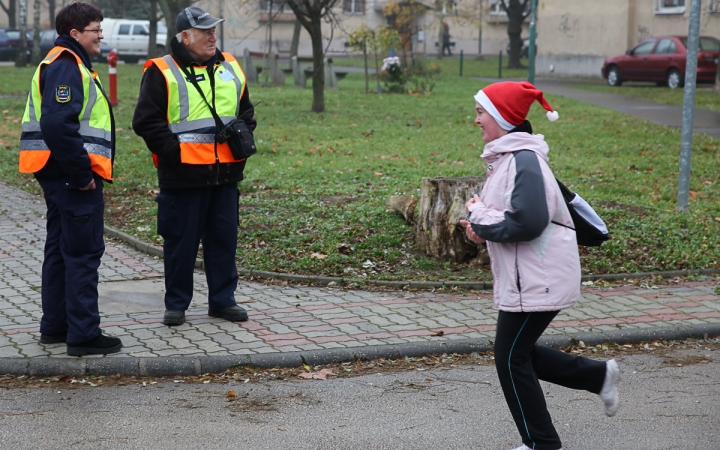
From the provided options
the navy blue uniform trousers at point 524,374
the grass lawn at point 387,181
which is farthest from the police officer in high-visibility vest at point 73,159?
the navy blue uniform trousers at point 524,374

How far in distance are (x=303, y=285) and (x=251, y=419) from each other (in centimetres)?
261

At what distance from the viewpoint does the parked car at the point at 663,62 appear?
28.3 m

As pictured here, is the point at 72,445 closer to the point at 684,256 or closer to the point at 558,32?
the point at 684,256

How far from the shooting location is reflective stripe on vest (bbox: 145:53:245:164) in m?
5.68

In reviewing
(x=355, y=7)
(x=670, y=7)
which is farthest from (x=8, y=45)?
(x=670, y=7)

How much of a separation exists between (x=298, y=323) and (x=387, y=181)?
4.78 m

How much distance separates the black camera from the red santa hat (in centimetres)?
231

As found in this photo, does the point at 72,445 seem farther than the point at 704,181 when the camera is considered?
No

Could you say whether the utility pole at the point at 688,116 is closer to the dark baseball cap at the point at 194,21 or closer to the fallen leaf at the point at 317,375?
the fallen leaf at the point at 317,375

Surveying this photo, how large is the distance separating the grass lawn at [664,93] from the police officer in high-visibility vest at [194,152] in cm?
1641

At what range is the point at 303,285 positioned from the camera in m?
7.11

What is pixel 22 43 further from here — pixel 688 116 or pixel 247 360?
pixel 247 360

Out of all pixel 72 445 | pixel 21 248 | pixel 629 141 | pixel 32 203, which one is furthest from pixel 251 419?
pixel 629 141

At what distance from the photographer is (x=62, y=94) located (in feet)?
16.5
